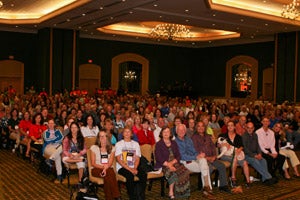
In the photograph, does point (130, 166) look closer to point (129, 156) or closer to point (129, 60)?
point (129, 156)

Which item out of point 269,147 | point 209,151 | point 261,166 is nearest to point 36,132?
point 209,151

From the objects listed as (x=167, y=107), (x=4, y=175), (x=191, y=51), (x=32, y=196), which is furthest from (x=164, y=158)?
(x=191, y=51)

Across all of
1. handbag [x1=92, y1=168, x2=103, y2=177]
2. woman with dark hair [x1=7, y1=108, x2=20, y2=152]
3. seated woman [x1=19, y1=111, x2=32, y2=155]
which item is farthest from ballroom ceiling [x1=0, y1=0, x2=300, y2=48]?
handbag [x1=92, y1=168, x2=103, y2=177]

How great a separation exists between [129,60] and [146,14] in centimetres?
958

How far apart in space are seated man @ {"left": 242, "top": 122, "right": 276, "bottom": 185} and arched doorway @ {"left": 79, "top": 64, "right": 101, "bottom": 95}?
17.3 m

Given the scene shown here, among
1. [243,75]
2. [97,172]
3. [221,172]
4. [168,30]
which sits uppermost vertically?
[168,30]

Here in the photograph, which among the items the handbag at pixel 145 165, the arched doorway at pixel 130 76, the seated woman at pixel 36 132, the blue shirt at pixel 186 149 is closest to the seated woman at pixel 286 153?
the blue shirt at pixel 186 149

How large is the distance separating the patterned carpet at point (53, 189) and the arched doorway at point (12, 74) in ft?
47.9

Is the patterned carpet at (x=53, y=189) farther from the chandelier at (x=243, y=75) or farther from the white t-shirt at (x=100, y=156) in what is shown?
the chandelier at (x=243, y=75)

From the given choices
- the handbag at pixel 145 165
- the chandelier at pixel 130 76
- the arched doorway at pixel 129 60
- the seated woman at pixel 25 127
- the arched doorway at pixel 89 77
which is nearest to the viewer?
the handbag at pixel 145 165

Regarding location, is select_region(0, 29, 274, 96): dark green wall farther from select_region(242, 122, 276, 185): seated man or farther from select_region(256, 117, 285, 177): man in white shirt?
select_region(242, 122, 276, 185): seated man

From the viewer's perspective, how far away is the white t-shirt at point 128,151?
6.12 meters

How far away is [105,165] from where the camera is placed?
19.3 ft

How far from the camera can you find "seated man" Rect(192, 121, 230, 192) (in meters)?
6.82
